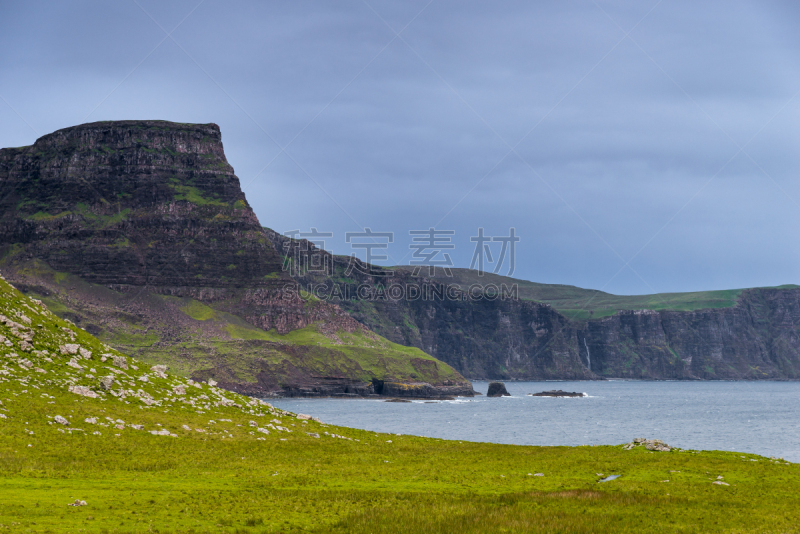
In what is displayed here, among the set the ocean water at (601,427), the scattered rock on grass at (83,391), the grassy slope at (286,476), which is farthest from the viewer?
the ocean water at (601,427)

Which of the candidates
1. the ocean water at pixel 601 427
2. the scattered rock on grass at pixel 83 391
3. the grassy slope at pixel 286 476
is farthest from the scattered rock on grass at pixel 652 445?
the scattered rock on grass at pixel 83 391

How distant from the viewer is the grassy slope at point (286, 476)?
3203 cm

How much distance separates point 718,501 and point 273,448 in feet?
116

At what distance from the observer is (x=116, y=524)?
28625mm

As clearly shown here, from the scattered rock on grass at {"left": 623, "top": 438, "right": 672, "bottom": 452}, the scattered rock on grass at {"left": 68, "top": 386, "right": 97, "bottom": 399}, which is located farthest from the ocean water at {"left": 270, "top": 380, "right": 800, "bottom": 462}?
the scattered rock on grass at {"left": 68, "top": 386, "right": 97, "bottom": 399}

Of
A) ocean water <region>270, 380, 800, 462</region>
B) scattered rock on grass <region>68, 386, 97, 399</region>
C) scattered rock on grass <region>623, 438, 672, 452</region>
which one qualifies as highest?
scattered rock on grass <region>68, 386, 97, 399</region>

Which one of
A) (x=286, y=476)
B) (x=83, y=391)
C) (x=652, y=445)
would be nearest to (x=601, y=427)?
(x=652, y=445)

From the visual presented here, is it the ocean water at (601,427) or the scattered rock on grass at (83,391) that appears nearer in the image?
the scattered rock on grass at (83,391)

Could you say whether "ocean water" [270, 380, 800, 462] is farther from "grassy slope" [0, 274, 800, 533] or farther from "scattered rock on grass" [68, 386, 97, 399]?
"scattered rock on grass" [68, 386, 97, 399]

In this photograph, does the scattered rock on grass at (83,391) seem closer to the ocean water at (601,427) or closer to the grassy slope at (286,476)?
the grassy slope at (286,476)

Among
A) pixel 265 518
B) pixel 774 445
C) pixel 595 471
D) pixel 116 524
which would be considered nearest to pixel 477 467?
pixel 595 471

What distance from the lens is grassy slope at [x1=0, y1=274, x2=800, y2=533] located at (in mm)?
32031

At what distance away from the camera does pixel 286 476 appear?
4366 centimetres

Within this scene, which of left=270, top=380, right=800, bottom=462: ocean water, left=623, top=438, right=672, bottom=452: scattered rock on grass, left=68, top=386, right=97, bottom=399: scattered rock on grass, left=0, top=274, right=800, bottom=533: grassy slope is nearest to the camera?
left=0, top=274, right=800, bottom=533: grassy slope
